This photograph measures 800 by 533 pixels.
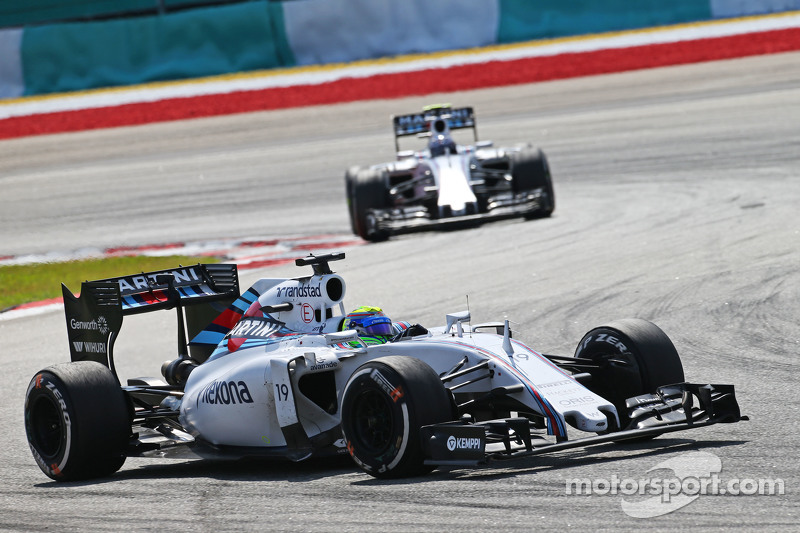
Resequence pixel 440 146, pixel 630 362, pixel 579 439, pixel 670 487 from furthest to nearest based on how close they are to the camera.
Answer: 1. pixel 440 146
2. pixel 630 362
3. pixel 579 439
4. pixel 670 487

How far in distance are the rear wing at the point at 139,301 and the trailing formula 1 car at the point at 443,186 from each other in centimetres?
832

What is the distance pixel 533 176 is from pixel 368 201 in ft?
8.23

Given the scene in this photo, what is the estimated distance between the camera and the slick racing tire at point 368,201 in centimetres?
1826

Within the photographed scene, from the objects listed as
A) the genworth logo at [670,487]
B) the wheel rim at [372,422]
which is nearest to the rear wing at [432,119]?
the wheel rim at [372,422]

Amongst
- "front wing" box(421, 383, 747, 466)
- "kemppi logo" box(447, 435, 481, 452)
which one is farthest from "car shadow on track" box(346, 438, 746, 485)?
"kemppi logo" box(447, 435, 481, 452)

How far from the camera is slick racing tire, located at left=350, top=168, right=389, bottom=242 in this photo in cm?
1826

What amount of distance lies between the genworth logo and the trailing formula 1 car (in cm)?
1178

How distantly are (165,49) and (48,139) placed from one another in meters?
5.12

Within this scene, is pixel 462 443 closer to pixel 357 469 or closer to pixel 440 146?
pixel 357 469

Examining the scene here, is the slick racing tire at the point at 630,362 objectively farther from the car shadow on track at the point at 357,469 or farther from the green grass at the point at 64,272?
the green grass at the point at 64,272

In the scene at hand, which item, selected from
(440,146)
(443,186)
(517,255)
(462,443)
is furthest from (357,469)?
(440,146)

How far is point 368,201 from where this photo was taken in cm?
1845

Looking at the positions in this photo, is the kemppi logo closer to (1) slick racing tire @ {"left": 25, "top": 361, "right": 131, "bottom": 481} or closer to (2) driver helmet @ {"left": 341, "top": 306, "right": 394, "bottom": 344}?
(2) driver helmet @ {"left": 341, "top": 306, "right": 394, "bottom": 344}

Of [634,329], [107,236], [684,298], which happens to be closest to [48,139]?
[107,236]
